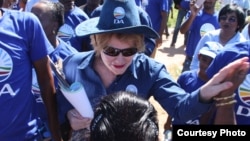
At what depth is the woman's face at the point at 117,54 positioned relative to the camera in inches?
81.4

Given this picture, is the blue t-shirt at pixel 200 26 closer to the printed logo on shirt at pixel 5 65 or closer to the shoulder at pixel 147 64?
the shoulder at pixel 147 64

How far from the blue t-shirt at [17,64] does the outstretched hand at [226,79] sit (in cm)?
91

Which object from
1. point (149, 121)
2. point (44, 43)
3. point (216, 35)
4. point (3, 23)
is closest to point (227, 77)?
point (149, 121)

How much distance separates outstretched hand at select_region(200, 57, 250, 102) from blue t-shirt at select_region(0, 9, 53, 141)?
91 cm

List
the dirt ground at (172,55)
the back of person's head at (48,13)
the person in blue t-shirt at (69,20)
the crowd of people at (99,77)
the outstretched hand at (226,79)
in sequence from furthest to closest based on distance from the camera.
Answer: the dirt ground at (172,55) < the person in blue t-shirt at (69,20) < the back of person's head at (48,13) < the crowd of people at (99,77) < the outstretched hand at (226,79)

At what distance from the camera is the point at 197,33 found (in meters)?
5.04

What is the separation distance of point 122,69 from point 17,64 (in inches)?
22.3

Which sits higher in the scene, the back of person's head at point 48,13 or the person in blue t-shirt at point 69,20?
the back of person's head at point 48,13

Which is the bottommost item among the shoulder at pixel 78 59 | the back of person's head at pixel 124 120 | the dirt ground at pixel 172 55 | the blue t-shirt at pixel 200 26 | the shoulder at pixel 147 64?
the dirt ground at pixel 172 55

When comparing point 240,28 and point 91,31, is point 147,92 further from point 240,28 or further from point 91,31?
point 240,28

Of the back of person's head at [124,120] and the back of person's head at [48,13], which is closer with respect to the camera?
the back of person's head at [124,120]

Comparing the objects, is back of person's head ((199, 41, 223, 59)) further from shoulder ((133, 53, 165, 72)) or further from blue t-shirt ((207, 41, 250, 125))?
shoulder ((133, 53, 165, 72))

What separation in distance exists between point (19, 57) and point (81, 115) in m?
0.47

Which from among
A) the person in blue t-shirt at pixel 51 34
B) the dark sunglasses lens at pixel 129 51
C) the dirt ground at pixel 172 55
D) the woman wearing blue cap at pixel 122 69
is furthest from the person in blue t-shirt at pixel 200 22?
the dark sunglasses lens at pixel 129 51
